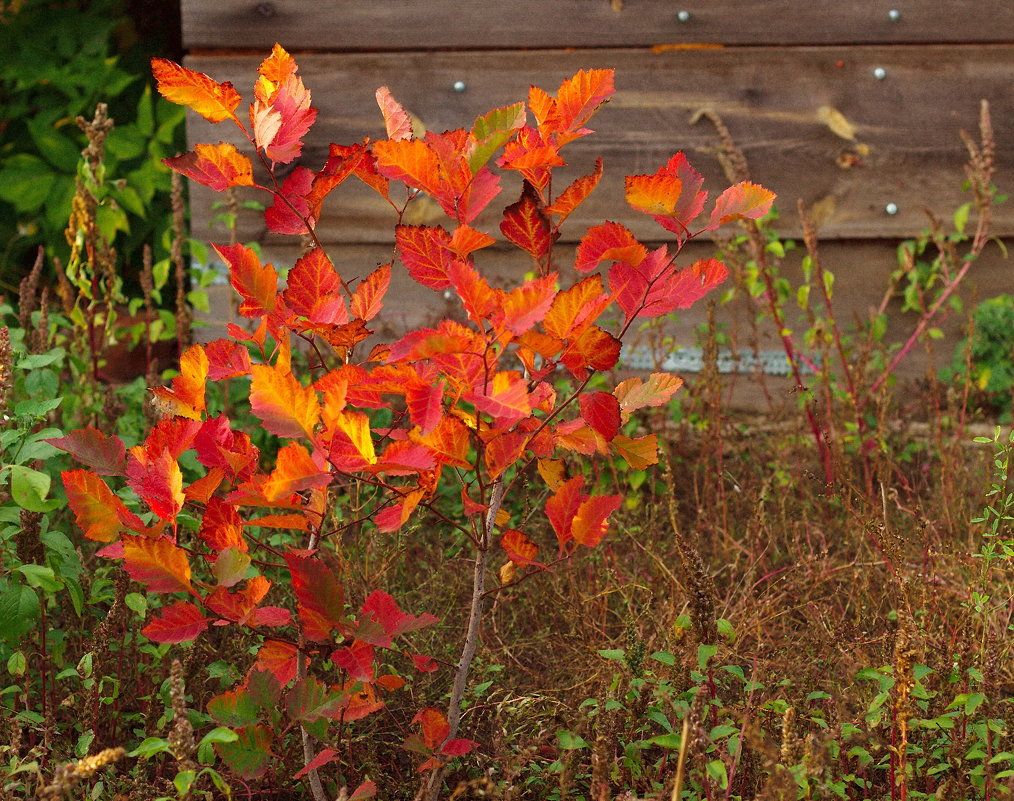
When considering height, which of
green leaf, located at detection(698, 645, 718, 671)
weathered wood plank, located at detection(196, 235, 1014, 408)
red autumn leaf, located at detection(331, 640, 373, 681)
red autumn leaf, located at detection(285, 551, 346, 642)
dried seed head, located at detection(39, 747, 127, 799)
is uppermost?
weathered wood plank, located at detection(196, 235, 1014, 408)

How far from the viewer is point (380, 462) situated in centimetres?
124

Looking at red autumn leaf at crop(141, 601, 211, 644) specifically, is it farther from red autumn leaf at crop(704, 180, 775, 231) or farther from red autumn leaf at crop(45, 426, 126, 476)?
red autumn leaf at crop(704, 180, 775, 231)

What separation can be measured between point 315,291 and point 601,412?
0.40 metres

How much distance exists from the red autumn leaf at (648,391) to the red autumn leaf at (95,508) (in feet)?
2.12

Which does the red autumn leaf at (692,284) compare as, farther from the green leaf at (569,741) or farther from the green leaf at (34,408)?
the green leaf at (34,408)

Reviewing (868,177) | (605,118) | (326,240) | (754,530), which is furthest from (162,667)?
(868,177)

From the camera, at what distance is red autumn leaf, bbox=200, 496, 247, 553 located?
137cm

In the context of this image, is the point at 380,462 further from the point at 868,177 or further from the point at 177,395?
the point at 868,177

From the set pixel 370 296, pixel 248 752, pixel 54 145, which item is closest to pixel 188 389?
pixel 370 296

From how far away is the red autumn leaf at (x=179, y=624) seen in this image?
4.29 feet

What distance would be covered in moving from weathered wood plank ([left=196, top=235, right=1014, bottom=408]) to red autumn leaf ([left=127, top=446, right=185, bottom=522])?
210 cm

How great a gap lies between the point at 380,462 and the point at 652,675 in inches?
31.1

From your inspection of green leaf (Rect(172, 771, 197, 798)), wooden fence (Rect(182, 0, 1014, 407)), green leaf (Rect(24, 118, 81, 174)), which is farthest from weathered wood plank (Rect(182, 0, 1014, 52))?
green leaf (Rect(172, 771, 197, 798))

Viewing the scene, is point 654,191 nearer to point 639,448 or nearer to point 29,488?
point 639,448
